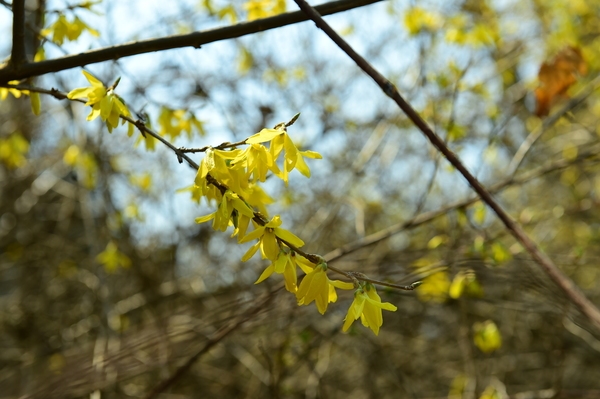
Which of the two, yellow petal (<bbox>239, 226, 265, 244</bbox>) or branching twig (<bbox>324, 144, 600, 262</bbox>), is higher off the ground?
branching twig (<bbox>324, 144, 600, 262</bbox>)

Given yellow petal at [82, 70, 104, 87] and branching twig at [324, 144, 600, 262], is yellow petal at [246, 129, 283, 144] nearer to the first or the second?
yellow petal at [82, 70, 104, 87]

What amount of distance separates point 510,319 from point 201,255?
10.6 ft

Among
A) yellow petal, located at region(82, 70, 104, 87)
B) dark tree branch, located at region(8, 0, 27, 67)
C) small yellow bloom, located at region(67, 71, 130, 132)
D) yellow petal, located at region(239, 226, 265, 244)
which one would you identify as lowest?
yellow petal, located at region(239, 226, 265, 244)

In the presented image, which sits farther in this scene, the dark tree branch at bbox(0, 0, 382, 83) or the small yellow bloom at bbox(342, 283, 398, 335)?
the dark tree branch at bbox(0, 0, 382, 83)

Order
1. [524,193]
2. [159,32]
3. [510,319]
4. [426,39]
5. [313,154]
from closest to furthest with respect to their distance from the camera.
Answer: [313,154], [159,32], [426,39], [510,319], [524,193]

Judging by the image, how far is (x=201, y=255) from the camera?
19.0ft

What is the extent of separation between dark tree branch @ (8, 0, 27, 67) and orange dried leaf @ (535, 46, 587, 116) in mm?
2697

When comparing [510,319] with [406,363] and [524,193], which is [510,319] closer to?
[406,363]

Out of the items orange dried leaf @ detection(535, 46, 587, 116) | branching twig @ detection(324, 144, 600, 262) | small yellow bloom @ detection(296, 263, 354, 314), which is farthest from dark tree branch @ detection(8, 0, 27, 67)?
orange dried leaf @ detection(535, 46, 587, 116)

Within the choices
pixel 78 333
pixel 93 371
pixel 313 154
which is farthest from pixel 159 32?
pixel 313 154

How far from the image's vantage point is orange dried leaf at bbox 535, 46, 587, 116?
3.15 m

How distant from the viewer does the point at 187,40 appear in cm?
148

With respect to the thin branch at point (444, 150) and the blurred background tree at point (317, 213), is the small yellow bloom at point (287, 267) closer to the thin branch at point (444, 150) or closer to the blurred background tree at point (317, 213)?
the thin branch at point (444, 150)

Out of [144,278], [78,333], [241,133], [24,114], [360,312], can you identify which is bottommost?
[360,312]
